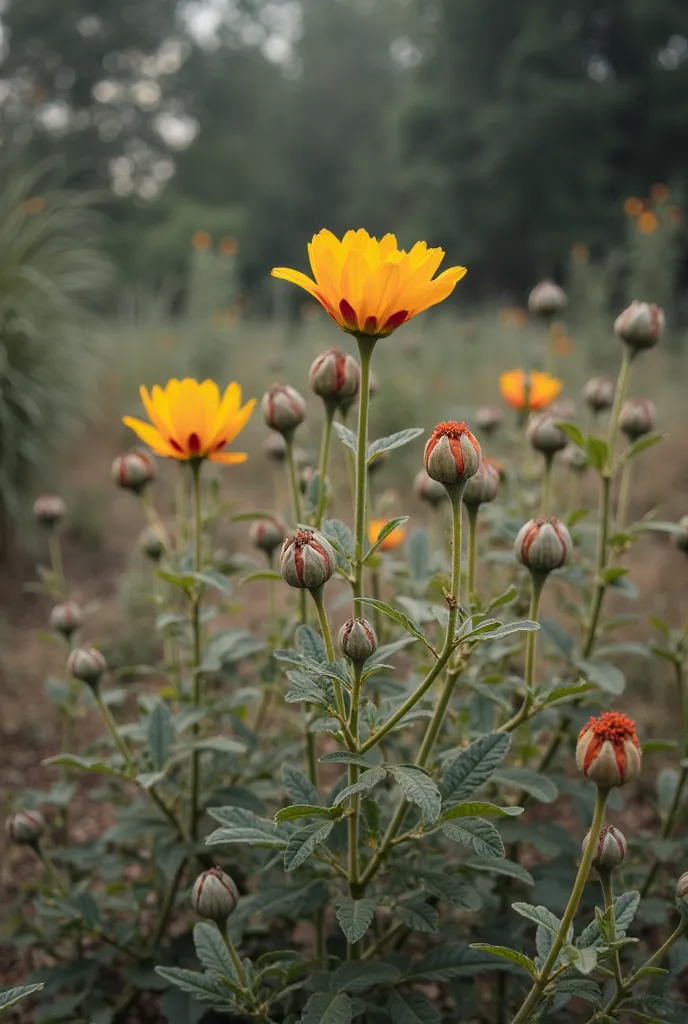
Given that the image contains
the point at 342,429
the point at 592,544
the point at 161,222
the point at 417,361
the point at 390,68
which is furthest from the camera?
the point at 390,68

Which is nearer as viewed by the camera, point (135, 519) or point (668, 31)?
point (135, 519)

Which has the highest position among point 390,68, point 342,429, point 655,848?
point 390,68

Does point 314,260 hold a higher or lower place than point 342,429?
higher

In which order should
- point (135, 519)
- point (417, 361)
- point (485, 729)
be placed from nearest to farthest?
point (485, 729)
point (135, 519)
point (417, 361)

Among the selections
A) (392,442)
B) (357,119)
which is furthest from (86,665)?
(357,119)

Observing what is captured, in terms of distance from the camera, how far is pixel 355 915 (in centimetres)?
103

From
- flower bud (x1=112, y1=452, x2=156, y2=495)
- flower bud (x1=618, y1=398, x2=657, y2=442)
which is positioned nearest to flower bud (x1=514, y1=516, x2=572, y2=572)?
flower bud (x1=618, y1=398, x2=657, y2=442)

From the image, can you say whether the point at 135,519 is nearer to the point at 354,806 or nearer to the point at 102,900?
the point at 102,900

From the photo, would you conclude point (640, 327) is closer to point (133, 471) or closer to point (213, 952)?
point (133, 471)

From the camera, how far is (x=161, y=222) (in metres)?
18.3

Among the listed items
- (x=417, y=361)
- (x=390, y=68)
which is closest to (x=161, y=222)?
(x=390, y=68)

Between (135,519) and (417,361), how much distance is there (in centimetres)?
242

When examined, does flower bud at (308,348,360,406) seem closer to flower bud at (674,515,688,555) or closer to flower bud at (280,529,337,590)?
flower bud at (280,529,337,590)

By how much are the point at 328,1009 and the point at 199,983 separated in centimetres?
17
